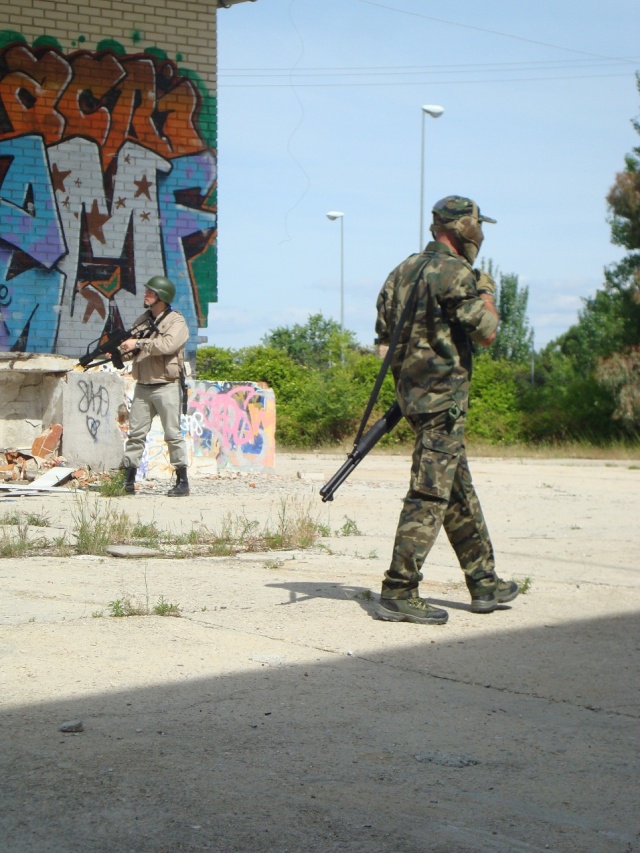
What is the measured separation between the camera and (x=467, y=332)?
5383 millimetres

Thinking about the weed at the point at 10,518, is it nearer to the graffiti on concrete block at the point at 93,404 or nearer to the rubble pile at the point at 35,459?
the rubble pile at the point at 35,459

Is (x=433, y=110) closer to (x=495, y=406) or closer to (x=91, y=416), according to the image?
(x=495, y=406)

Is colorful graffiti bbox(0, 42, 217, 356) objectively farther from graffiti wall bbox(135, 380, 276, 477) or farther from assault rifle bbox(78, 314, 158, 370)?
assault rifle bbox(78, 314, 158, 370)

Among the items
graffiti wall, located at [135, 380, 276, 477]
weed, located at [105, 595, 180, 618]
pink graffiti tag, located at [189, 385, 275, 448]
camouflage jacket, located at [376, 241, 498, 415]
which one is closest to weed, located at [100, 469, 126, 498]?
graffiti wall, located at [135, 380, 276, 477]

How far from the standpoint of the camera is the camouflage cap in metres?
5.54

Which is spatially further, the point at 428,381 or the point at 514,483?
the point at 514,483

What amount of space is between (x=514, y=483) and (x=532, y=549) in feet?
22.1

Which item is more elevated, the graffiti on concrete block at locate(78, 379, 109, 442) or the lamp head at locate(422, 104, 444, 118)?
the lamp head at locate(422, 104, 444, 118)

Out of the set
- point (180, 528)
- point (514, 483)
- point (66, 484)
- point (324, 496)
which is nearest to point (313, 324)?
point (514, 483)

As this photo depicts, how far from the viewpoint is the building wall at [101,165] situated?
14.5 metres

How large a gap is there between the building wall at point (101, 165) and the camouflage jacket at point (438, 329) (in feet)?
32.4

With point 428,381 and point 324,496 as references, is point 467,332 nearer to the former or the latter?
point 428,381

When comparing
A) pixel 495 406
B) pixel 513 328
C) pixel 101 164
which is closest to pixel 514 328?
pixel 513 328

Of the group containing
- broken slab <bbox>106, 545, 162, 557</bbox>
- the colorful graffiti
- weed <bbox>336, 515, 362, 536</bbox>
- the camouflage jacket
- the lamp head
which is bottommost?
weed <bbox>336, 515, 362, 536</bbox>
